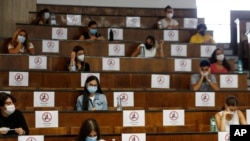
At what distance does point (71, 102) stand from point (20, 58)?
1106 mm

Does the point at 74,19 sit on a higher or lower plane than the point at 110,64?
higher

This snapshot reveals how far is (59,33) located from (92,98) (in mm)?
2503

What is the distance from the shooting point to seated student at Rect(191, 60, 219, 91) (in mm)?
6348

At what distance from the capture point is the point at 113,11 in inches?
Answer: 376

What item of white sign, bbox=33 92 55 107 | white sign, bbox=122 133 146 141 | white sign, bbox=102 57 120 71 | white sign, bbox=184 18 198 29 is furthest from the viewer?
white sign, bbox=184 18 198 29

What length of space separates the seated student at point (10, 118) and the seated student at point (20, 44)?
7.21ft

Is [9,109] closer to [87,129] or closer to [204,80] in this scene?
[87,129]

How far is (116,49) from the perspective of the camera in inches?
297

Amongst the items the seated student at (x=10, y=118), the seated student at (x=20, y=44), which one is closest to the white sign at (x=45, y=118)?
the seated student at (x=10, y=118)

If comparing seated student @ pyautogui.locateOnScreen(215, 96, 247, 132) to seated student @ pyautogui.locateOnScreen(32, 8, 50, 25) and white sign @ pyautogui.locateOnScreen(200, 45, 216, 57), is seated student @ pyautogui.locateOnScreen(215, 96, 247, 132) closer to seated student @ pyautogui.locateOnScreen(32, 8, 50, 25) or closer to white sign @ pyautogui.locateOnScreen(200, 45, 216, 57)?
white sign @ pyautogui.locateOnScreen(200, 45, 216, 57)

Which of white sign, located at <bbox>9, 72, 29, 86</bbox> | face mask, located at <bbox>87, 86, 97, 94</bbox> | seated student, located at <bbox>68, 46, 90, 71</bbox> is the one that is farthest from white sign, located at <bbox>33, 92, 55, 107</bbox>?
seated student, located at <bbox>68, 46, 90, 71</bbox>

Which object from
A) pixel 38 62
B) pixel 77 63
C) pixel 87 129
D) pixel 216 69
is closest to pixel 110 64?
pixel 77 63

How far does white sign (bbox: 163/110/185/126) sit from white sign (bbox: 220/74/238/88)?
1.40 meters

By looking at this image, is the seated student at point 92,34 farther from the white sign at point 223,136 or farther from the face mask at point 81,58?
the white sign at point 223,136
